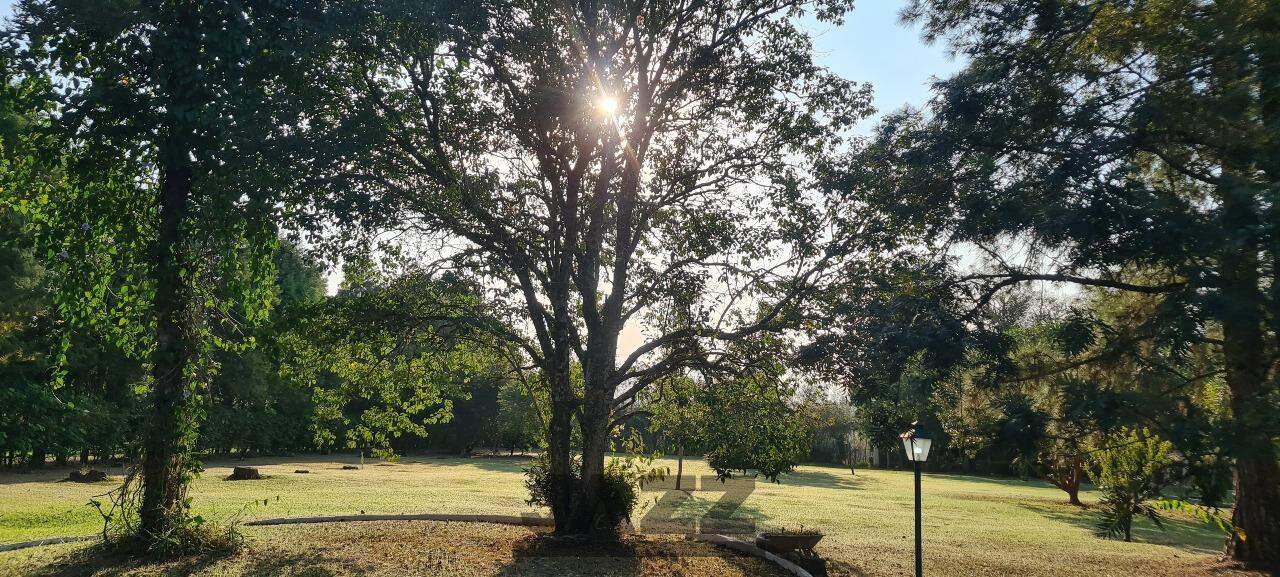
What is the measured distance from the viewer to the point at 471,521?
43.8 ft

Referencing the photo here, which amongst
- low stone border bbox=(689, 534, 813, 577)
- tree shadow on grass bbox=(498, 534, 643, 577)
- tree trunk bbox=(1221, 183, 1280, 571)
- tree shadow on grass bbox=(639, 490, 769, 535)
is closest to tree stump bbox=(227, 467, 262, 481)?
tree shadow on grass bbox=(639, 490, 769, 535)

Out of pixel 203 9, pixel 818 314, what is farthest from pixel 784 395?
pixel 203 9

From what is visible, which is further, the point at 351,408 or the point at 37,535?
the point at 351,408

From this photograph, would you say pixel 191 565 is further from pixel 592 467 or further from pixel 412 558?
pixel 592 467

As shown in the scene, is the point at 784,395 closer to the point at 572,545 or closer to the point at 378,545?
the point at 572,545

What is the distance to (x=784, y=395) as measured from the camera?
1188 cm

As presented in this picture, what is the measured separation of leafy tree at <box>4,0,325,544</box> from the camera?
8.02 metres

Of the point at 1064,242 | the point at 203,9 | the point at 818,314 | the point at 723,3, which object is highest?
the point at 723,3

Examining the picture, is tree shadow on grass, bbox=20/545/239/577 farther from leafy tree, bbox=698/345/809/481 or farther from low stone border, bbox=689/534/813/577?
low stone border, bbox=689/534/813/577

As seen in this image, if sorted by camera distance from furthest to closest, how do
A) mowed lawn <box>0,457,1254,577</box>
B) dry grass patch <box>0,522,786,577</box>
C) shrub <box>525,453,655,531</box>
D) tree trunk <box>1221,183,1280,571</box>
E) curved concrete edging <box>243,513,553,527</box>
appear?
curved concrete edging <box>243,513,553,527</box> → mowed lawn <box>0,457,1254,577</box> → shrub <box>525,453,655,531</box> → dry grass patch <box>0,522,786,577</box> → tree trunk <box>1221,183,1280,571</box>

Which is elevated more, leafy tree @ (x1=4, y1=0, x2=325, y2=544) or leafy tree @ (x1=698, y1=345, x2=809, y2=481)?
leafy tree @ (x1=4, y1=0, x2=325, y2=544)

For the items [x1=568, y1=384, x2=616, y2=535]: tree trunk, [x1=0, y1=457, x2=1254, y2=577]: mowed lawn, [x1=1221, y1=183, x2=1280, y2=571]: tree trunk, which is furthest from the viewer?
[x1=0, y1=457, x2=1254, y2=577]: mowed lawn

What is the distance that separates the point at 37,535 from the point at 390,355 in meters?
5.88

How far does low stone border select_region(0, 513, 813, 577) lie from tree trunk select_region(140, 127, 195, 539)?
5.40ft
